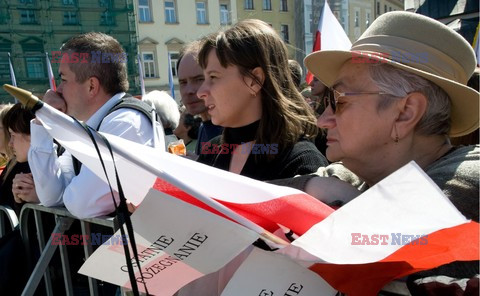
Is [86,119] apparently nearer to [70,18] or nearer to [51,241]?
[51,241]

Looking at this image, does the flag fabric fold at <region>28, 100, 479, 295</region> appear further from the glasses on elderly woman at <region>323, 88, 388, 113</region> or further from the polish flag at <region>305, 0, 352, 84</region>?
the polish flag at <region>305, 0, 352, 84</region>

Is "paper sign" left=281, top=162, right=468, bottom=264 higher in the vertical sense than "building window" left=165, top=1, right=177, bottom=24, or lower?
lower

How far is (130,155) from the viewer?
1.14 metres

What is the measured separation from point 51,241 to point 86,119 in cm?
94

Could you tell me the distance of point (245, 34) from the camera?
2119 mm

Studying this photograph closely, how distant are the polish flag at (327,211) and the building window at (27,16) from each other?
3195 cm

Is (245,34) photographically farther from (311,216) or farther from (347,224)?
(347,224)

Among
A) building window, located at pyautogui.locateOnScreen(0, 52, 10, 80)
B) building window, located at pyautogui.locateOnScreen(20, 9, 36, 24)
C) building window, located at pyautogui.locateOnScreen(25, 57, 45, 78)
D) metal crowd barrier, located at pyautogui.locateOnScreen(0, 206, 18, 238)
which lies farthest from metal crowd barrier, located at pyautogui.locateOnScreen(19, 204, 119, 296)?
building window, located at pyautogui.locateOnScreen(20, 9, 36, 24)

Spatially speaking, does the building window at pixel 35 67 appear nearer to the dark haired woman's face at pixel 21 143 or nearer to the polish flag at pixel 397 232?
A: the dark haired woman's face at pixel 21 143

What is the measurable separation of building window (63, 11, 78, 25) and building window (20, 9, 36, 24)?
1.91 metres

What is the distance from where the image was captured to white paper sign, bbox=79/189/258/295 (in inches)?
41.6

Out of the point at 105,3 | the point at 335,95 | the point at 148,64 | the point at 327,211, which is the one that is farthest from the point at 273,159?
the point at 105,3

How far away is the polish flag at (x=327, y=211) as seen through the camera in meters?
0.87

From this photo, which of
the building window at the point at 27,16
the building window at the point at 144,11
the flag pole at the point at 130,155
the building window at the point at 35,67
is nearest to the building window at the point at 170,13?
the building window at the point at 144,11
